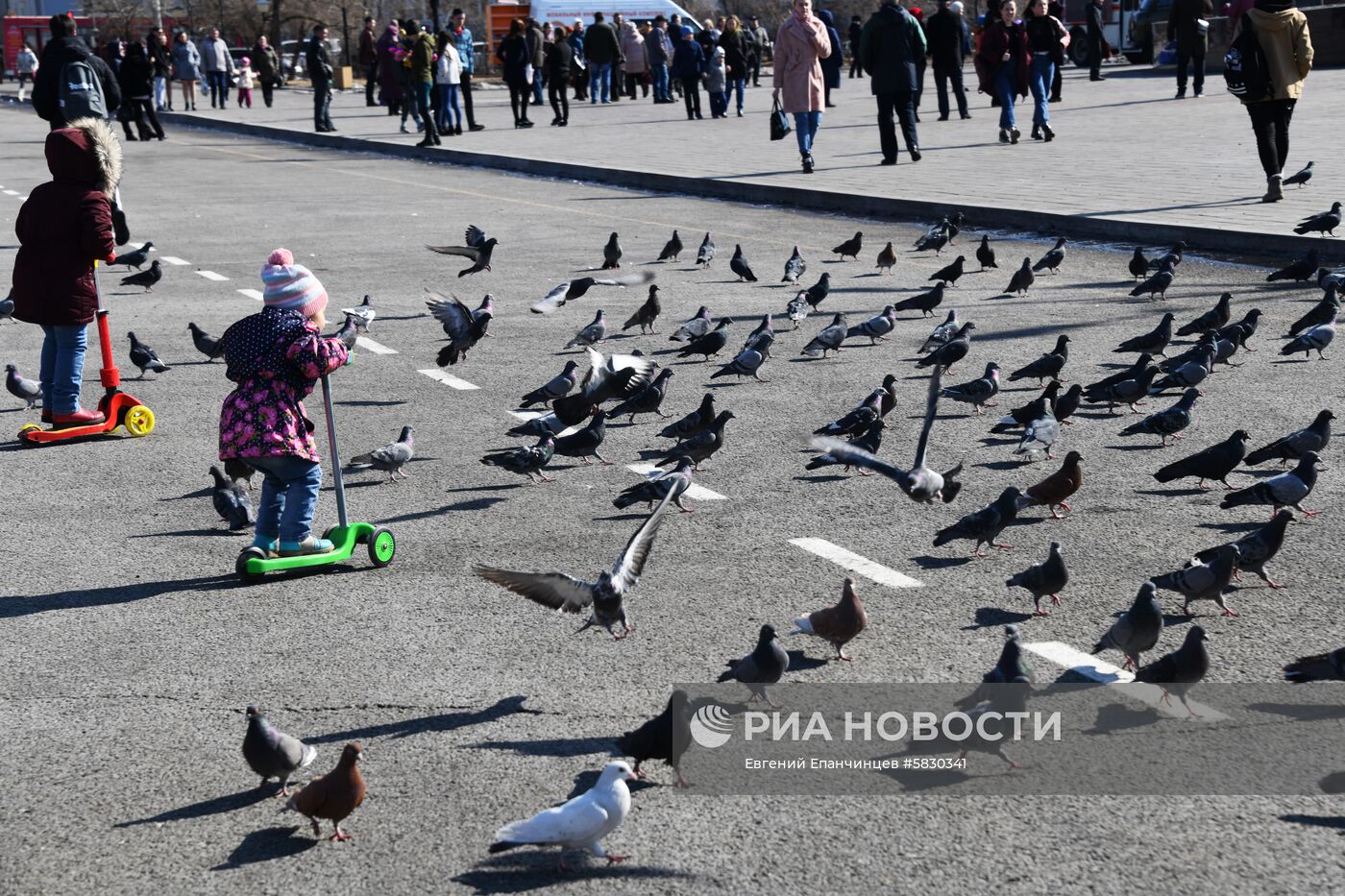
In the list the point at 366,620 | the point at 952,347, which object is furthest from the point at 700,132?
the point at 366,620

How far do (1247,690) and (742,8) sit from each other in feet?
235

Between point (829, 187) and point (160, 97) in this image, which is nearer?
point (829, 187)

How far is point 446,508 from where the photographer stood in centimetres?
820

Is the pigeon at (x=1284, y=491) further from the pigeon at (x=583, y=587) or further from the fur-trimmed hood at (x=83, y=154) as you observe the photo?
the fur-trimmed hood at (x=83, y=154)

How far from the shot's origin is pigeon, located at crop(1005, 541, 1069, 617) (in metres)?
6.19

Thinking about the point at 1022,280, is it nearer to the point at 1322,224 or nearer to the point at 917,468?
the point at 1322,224

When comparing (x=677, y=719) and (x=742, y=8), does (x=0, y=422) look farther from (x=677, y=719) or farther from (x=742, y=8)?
(x=742, y=8)

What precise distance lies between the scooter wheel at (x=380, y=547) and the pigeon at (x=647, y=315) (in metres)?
5.56

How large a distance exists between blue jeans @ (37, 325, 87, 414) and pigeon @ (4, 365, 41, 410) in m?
0.77

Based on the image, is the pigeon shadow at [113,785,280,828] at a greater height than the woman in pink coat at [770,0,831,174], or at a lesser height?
lesser

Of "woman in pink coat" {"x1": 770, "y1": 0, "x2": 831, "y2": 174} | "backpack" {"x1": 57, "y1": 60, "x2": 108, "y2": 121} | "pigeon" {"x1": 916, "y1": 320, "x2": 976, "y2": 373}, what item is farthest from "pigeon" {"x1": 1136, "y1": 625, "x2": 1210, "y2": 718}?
"woman in pink coat" {"x1": 770, "y1": 0, "x2": 831, "y2": 174}

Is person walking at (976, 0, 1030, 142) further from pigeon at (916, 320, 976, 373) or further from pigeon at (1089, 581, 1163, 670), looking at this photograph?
pigeon at (1089, 581, 1163, 670)

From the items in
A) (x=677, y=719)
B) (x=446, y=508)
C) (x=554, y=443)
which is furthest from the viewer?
(x=554, y=443)

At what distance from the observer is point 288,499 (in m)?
Answer: 7.05
